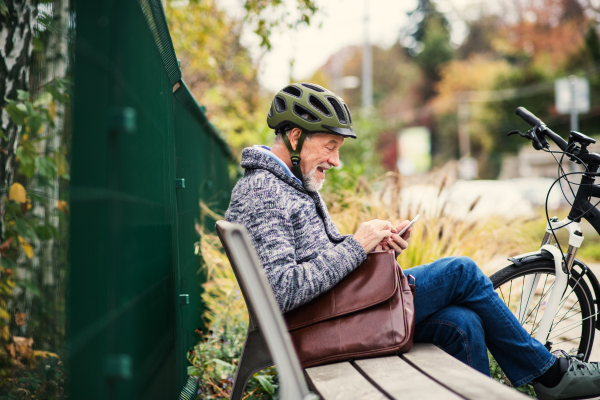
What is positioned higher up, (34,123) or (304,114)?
(304,114)

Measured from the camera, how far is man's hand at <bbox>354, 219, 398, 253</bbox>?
2029 millimetres

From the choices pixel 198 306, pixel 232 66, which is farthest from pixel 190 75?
pixel 198 306

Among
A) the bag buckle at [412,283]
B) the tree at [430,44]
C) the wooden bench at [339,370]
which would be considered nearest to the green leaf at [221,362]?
the wooden bench at [339,370]

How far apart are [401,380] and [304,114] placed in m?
1.12

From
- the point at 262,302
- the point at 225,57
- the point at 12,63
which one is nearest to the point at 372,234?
the point at 262,302

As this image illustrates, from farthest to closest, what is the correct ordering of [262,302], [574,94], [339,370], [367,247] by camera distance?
[574,94]
[367,247]
[339,370]
[262,302]

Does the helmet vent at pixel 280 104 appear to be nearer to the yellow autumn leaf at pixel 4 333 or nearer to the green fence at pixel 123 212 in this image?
the green fence at pixel 123 212

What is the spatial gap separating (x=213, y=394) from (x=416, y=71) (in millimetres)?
53054

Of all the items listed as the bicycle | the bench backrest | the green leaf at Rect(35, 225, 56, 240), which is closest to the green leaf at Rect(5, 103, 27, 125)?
the green leaf at Rect(35, 225, 56, 240)

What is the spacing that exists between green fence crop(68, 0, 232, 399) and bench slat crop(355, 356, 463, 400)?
28.5 inches

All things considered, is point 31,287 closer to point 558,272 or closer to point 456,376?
point 456,376

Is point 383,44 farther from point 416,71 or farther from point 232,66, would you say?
point 232,66

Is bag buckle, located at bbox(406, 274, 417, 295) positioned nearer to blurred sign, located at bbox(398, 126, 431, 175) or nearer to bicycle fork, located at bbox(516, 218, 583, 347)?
bicycle fork, located at bbox(516, 218, 583, 347)

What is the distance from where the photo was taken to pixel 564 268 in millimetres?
2736
